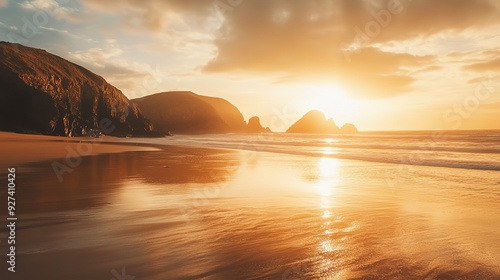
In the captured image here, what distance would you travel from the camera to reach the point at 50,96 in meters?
53.6

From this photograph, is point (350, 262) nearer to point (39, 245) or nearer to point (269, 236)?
point (269, 236)

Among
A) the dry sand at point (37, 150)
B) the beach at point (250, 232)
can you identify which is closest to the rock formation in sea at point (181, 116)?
the dry sand at point (37, 150)

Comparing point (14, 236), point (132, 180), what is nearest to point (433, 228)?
point (14, 236)

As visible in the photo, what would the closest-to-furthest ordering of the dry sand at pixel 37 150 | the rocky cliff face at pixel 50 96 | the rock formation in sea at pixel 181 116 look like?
1. the dry sand at pixel 37 150
2. the rocky cliff face at pixel 50 96
3. the rock formation in sea at pixel 181 116

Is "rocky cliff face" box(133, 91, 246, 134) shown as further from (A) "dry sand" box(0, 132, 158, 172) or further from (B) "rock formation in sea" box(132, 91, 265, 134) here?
(A) "dry sand" box(0, 132, 158, 172)

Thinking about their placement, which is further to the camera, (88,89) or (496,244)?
(88,89)

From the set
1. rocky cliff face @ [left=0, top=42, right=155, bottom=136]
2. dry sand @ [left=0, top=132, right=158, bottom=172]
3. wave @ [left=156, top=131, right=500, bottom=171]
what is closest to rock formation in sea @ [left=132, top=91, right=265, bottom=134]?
rocky cliff face @ [left=0, top=42, right=155, bottom=136]

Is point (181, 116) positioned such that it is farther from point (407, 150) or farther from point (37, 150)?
point (37, 150)

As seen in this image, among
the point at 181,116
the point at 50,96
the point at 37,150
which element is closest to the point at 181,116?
the point at 181,116

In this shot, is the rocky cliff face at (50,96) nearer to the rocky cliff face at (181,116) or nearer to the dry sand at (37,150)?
the dry sand at (37,150)

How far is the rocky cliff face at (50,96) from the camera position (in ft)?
160

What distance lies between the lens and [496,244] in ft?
16.0

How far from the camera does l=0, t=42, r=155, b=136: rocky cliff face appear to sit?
4891cm

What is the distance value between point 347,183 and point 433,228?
19.4 feet
